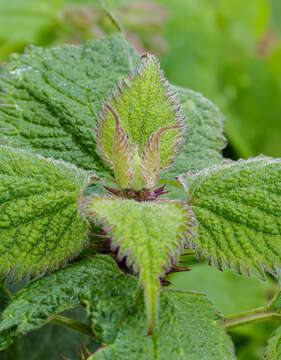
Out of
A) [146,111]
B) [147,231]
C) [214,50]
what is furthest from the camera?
[214,50]

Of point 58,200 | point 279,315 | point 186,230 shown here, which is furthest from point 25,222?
point 279,315

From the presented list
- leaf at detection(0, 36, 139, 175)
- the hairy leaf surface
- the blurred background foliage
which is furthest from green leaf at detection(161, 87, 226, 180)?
the blurred background foliage

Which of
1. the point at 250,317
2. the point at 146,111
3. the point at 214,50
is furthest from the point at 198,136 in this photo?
the point at 214,50

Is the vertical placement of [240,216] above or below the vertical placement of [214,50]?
below

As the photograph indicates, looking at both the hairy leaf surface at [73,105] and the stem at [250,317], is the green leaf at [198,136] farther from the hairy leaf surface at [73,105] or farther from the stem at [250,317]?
the stem at [250,317]

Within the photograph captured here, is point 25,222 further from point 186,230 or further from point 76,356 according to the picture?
point 76,356

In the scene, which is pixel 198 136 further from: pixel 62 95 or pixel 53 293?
pixel 53 293
